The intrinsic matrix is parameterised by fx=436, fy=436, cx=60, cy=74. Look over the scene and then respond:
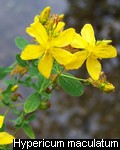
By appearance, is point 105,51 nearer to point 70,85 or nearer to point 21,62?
point 70,85

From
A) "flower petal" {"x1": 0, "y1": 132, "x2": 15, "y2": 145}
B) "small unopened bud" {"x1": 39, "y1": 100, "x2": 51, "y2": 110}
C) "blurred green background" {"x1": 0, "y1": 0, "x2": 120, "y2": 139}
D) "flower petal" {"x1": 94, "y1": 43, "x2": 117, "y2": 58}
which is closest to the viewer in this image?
"flower petal" {"x1": 0, "y1": 132, "x2": 15, "y2": 145}

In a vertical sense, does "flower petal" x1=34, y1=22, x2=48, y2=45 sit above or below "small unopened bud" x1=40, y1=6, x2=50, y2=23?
below

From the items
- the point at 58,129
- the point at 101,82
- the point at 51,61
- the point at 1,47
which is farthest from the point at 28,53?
the point at 1,47

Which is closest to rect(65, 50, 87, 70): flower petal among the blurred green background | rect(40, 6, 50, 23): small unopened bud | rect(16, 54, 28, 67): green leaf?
rect(40, 6, 50, 23): small unopened bud

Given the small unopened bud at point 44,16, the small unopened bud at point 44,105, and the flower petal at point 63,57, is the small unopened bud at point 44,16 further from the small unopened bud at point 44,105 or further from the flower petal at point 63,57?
the small unopened bud at point 44,105

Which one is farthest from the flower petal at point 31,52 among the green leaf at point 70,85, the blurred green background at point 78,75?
the blurred green background at point 78,75

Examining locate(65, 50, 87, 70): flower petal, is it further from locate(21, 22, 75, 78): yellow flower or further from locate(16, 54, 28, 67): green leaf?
locate(16, 54, 28, 67): green leaf

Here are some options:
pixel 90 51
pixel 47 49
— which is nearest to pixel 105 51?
pixel 90 51
